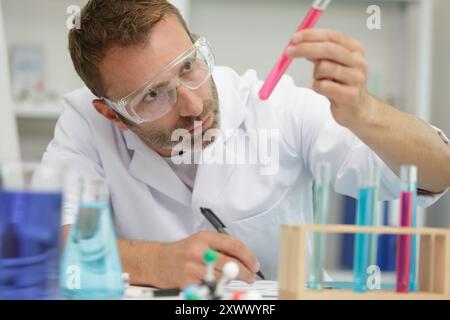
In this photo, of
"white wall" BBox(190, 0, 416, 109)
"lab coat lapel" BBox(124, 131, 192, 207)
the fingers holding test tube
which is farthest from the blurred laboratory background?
the fingers holding test tube

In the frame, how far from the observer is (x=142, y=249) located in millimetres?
1448

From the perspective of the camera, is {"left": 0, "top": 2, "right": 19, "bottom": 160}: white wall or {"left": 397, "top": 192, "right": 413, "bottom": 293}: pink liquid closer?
{"left": 397, "top": 192, "right": 413, "bottom": 293}: pink liquid

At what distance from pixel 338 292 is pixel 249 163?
2.82 feet

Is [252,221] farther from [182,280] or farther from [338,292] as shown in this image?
[338,292]

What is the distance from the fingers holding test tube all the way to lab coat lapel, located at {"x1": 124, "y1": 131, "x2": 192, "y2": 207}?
629 mm

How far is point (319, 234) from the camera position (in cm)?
99

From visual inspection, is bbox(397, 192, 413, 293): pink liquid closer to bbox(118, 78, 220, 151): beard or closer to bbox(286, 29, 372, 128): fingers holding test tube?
bbox(286, 29, 372, 128): fingers holding test tube

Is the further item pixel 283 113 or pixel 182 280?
pixel 283 113

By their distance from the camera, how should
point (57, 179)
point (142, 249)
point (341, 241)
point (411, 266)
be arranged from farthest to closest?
point (341, 241) < point (142, 249) < point (411, 266) < point (57, 179)

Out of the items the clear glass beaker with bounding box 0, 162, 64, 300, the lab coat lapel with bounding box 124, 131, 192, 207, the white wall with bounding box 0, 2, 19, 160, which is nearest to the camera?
the clear glass beaker with bounding box 0, 162, 64, 300

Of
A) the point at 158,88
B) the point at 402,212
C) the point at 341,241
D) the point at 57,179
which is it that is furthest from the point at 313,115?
the point at 341,241

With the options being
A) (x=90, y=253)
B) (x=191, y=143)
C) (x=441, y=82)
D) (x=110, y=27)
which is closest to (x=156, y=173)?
(x=191, y=143)

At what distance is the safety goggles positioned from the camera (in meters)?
1.51

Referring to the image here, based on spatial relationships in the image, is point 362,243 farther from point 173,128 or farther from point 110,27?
point 110,27
